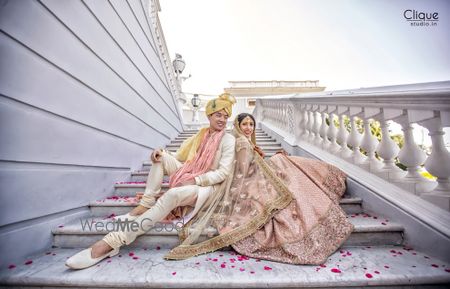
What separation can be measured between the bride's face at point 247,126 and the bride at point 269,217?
0.50ft

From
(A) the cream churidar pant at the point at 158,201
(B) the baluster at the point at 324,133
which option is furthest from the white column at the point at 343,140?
(A) the cream churidar pant at the point at 158,201

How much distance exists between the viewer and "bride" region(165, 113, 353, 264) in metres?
1.44

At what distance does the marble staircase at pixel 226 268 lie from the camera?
3.84 feet

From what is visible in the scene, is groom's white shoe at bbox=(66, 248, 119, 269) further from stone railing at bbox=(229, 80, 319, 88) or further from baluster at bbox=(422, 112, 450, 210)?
stone railing at bbox=(229, 80, 319, 88)

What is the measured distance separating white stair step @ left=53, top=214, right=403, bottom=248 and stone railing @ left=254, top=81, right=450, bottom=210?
0.36 meters

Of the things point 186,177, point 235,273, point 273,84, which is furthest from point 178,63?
point 273,84

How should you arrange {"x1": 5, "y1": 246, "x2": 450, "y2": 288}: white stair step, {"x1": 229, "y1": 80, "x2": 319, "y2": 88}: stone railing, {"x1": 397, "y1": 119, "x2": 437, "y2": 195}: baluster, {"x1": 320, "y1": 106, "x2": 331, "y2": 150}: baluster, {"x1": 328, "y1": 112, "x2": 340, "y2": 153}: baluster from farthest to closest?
{"x1": 229, "y1": 80, "x2": 319, "y2": 88}: stone railing
{"x1": 320, "y1": 106, "x2": 331, "y2": 150}: baluster
{"x1": 328, "y1": 112, "x2": 340, "y2": 153}: baluster
{"x1": 397, "y1": 119, "x2": 437, "y2": 195}: baluster
{"x1": 5, "y1": 246, "x2": 450, "y2": 288}: white stair step

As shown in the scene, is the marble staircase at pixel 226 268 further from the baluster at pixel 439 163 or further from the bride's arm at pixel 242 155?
the bride's arm at pixel 242 155

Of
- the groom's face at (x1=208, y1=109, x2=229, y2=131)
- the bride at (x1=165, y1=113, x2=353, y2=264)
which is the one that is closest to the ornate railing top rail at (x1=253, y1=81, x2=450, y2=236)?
the bride at (x1=165, y1=113, x2=353, y2=264)

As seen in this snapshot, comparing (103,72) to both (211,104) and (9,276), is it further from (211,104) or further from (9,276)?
(9,276)

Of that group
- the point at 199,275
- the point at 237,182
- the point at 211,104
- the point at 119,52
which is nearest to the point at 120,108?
the point at 119,52

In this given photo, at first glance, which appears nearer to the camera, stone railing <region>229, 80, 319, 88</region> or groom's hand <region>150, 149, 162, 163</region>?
groom's hand <region>150, 149, 162, 163</region>

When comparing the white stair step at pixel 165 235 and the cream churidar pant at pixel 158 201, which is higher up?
the cream churidar pant at pixel 158 201

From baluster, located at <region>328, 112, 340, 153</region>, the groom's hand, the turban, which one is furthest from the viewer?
baluster, located at <region>328, 112, 340, 153</region>
